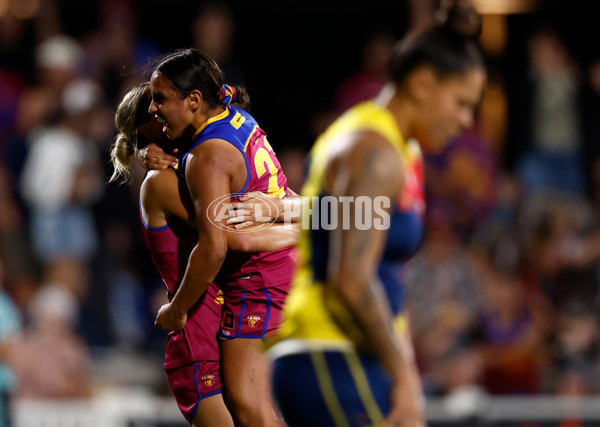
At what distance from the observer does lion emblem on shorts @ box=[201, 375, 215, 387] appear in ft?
14.6

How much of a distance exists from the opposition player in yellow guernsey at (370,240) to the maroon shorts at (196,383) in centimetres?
77

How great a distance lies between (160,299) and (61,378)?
44.5 inches

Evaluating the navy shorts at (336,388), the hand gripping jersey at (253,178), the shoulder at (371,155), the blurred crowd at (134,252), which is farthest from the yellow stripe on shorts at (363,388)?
the blurred crowd at (134,252)

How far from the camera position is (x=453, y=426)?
8.15 meters

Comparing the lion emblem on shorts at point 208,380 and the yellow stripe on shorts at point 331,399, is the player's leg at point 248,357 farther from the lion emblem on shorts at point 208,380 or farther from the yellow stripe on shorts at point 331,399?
the yellow stripe on shorts at point 331,399

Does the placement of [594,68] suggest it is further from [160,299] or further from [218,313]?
[218,313]

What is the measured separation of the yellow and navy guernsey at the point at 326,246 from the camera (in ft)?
11.8

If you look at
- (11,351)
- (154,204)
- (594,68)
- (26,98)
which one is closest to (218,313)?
(154,204)

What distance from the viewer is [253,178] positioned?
4.20 m

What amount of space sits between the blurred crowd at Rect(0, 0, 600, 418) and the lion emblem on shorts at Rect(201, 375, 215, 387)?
4369mm

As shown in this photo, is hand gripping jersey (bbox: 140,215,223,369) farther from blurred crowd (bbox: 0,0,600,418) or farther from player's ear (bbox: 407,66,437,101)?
blurred crowd (bbox: 0,0,600,418)

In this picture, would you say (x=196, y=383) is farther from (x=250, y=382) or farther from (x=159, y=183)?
(x=159, y=183)

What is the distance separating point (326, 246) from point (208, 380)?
1127 millimetres

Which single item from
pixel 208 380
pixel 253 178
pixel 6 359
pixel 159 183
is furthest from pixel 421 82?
pixel 6 359
